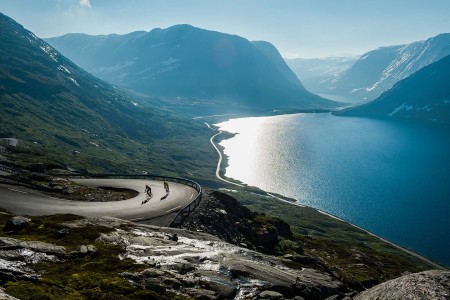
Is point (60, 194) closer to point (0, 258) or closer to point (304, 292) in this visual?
point (0, 258)

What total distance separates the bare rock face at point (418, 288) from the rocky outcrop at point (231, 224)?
28.2m

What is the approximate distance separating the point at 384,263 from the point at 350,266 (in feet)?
77.0

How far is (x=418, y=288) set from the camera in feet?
64.3

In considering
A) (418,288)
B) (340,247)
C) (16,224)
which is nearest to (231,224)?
(16,224)

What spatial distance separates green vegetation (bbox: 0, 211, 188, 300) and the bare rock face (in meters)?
12.4

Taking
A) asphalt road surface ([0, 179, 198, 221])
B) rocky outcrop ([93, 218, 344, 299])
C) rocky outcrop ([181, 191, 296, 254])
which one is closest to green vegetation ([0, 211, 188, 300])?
rocky outcrop ([93, 218, 344, 299])

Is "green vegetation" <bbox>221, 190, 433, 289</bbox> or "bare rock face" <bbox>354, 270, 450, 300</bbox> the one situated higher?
"bare rock face" <bbox>354, 270, 450, 300</bbox>

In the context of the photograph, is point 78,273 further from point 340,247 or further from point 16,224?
point 340,247

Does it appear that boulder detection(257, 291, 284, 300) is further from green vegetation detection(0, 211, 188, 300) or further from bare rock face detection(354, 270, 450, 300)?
bare rock face detection(354, 270, 450, 300)

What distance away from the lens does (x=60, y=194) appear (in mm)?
54406

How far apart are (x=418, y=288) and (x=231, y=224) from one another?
35170 mm

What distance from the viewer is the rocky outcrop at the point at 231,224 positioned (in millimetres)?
48938

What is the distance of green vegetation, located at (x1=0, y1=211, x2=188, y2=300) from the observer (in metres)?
19.9

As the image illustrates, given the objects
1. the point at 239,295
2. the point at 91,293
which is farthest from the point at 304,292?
the point at 91,293
